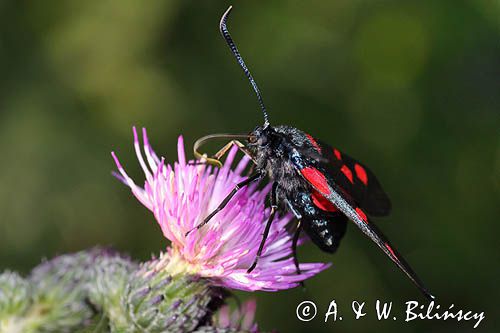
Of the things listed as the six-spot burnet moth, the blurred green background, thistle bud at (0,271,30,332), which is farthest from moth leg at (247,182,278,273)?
the blurred green background

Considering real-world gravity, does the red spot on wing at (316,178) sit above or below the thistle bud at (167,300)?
above

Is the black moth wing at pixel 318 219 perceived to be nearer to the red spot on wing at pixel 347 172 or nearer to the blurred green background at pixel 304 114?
the red spot on wing at pixel 347 172

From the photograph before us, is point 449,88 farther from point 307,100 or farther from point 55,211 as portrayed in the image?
point 55,211

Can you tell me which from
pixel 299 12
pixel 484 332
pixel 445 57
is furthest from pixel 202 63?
pixel 484 332

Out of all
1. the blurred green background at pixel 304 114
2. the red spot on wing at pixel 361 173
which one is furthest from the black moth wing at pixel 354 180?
the blurred green background at pixel 304 114

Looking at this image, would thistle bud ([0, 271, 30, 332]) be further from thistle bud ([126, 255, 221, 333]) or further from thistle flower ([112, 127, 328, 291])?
thistle flower ([112, 127, 328, 291])

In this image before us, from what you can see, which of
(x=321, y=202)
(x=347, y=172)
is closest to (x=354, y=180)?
(x=347, y=172)

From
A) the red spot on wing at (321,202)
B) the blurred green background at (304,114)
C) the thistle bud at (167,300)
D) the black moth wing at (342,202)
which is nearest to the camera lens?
the black moth wing at (342,202)
